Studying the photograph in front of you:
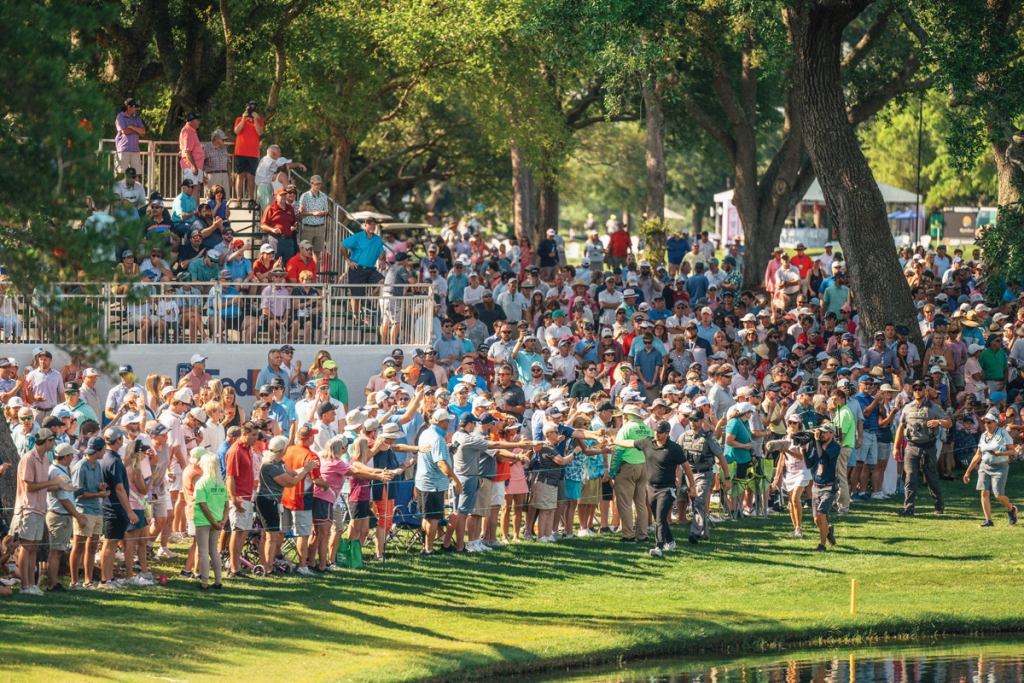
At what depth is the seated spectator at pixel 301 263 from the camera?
23016mm

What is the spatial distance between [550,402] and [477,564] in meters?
2.73

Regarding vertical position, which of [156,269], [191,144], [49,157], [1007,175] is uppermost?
[191,144]

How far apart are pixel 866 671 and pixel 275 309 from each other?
34.3 ft

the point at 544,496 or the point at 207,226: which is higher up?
the point at 207,226

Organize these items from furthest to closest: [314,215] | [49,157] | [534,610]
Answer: [314,215] → [534,610] → [49,157]

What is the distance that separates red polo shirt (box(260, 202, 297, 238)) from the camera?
23578mm

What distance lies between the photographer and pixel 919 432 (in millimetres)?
21141

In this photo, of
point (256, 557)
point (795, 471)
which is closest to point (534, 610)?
point (256, 557)

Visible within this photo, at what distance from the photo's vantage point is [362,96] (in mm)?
34125

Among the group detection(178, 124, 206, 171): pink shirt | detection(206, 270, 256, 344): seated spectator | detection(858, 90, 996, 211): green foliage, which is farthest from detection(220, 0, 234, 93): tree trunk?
detection(858, 90, 996, 211): green foliage

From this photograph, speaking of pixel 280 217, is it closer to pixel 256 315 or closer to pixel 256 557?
pixel 256 315

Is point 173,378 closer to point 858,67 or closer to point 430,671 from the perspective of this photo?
point 430,671

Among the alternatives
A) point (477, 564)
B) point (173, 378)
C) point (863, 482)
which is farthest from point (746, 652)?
point (173, 378)

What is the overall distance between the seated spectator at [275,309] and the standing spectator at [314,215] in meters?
2.24
